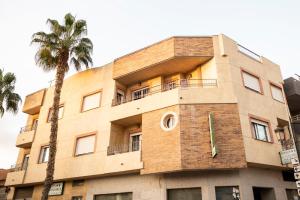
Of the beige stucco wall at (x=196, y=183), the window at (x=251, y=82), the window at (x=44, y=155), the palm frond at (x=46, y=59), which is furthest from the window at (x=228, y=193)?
the palm frond at (x=46, y=59)

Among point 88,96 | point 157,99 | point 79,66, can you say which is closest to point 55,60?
point 79,66

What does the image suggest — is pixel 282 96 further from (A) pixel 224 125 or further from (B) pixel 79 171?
(B) pixel 79 171

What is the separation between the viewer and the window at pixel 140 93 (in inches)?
704

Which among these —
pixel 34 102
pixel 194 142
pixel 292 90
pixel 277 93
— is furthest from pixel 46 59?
pixel 292 90

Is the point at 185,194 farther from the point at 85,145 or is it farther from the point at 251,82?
the point at 251,82

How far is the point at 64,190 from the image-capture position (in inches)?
672

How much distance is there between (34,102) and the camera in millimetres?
22203

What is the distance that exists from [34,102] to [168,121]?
13756 millimetres

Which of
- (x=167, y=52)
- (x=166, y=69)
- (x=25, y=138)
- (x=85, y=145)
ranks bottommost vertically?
(x=85, y=145)

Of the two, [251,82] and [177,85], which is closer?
[251,82]

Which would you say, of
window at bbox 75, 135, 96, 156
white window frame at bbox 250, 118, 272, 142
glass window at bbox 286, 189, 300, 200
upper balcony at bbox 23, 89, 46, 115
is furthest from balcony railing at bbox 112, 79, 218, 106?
upper balcony at bbox 23, 89, 46, 115

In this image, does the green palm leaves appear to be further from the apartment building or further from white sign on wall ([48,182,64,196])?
white sign on wall ([48,182,64,196])

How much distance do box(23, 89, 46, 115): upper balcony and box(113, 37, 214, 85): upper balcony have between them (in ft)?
26.3

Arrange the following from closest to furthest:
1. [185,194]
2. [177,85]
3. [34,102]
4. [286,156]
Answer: [185,194], [286,156], [177,85], [34,102]
